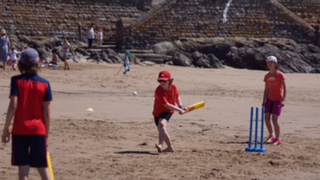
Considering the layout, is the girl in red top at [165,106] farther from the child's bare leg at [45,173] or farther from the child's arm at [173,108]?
the child's bare leg at [45,173]

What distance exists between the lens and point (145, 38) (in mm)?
35562

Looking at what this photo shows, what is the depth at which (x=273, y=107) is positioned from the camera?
13078 millimetres

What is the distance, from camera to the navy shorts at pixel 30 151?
791 centimetres

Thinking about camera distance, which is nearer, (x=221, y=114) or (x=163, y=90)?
(x=163, y=90)

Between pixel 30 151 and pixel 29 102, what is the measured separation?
1.49 ft

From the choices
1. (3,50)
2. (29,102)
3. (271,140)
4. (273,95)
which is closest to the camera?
(29,102)

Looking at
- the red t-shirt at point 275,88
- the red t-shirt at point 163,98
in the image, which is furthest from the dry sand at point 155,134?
the red t-shirt at point 275,88

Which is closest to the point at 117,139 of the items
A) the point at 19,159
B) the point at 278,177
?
the point at 278,177

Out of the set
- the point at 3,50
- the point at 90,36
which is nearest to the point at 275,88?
the point at 3,50

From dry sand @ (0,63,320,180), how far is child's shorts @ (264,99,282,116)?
0.49 metres

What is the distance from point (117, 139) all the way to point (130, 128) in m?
1.34

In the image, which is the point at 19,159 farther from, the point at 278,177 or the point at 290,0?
the point at 290,0

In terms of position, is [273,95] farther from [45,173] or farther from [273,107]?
[45,173]

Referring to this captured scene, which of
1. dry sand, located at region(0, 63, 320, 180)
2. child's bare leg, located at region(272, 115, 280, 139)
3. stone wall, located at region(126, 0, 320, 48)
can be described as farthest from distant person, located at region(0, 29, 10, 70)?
child's bare leg, located at region(272, 115, 280, 139)
